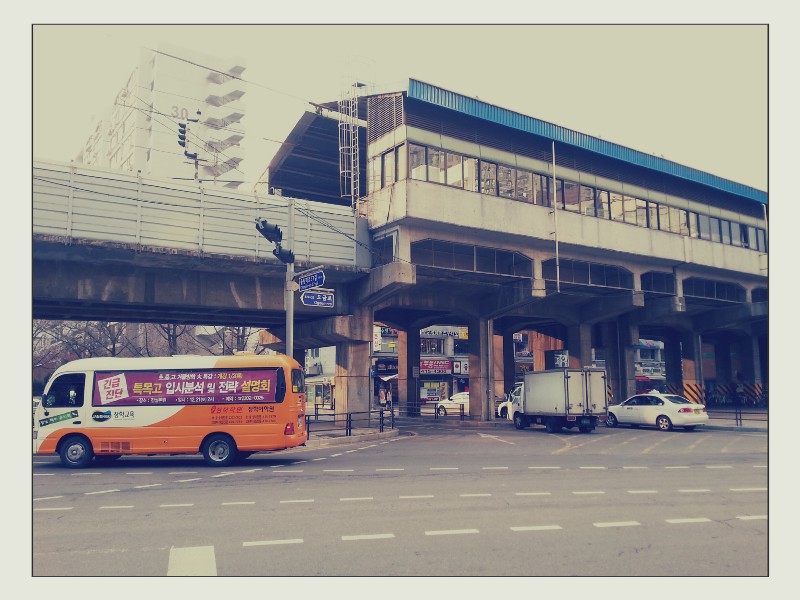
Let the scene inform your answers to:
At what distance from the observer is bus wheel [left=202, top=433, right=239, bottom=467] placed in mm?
17219

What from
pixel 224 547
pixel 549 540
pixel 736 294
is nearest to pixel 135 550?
pixel 224 547

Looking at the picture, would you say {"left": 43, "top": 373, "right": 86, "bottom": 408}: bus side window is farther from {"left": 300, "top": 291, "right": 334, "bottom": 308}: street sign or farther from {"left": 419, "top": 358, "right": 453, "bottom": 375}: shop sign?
{"left": 419, "top": 358, "right": 453, "bottom": 375}: shop sign

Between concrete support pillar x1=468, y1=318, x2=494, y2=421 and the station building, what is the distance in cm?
7

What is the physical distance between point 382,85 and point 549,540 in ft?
82.7

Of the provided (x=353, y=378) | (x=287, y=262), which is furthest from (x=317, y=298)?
(x=353, y=378)

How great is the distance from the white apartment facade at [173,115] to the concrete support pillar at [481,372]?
58.0 m

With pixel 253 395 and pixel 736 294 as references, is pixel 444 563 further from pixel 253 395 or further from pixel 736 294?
pixel 736 294

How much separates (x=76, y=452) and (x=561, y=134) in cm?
2672

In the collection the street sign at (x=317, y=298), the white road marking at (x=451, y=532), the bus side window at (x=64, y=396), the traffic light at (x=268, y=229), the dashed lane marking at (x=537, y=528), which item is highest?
the traffic light at (x=268, y=229)

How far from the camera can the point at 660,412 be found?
2819cm

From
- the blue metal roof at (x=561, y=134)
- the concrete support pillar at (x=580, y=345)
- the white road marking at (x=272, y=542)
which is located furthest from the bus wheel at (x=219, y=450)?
the concrete support pillar at (x=580, y=345)

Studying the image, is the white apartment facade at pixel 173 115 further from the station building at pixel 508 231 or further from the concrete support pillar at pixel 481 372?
the concrete support pillar at pixel 481 372

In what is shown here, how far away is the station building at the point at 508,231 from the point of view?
29234 mm

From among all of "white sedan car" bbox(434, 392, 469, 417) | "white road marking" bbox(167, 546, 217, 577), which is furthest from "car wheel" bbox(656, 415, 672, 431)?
"white road marking" bbox(167, 546, 217, 577)
